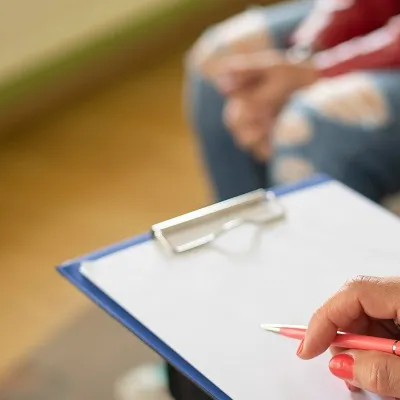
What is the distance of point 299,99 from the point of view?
1.09m

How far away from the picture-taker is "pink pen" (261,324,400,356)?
58 cm

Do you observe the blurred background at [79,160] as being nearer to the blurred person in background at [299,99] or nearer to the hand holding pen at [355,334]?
the blurred person in background at [299,99]

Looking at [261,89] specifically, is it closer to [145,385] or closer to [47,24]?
[145,385]

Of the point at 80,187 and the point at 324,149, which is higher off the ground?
the point at 324,149

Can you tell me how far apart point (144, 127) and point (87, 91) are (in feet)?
0.84

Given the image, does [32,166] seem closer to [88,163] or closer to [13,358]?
[88,163]

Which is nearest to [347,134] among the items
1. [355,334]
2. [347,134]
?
[347,134]

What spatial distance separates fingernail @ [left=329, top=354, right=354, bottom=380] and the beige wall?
147 centimetres

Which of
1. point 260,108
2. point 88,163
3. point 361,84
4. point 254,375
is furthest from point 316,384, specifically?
point 88,163

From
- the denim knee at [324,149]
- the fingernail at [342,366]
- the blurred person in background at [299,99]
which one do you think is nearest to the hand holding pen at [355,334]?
the fingernail at [342,366]

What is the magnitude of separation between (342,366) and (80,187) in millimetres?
1276

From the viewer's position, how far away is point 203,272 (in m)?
0.73

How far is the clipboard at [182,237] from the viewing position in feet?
2.16

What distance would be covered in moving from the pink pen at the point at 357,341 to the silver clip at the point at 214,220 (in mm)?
154
